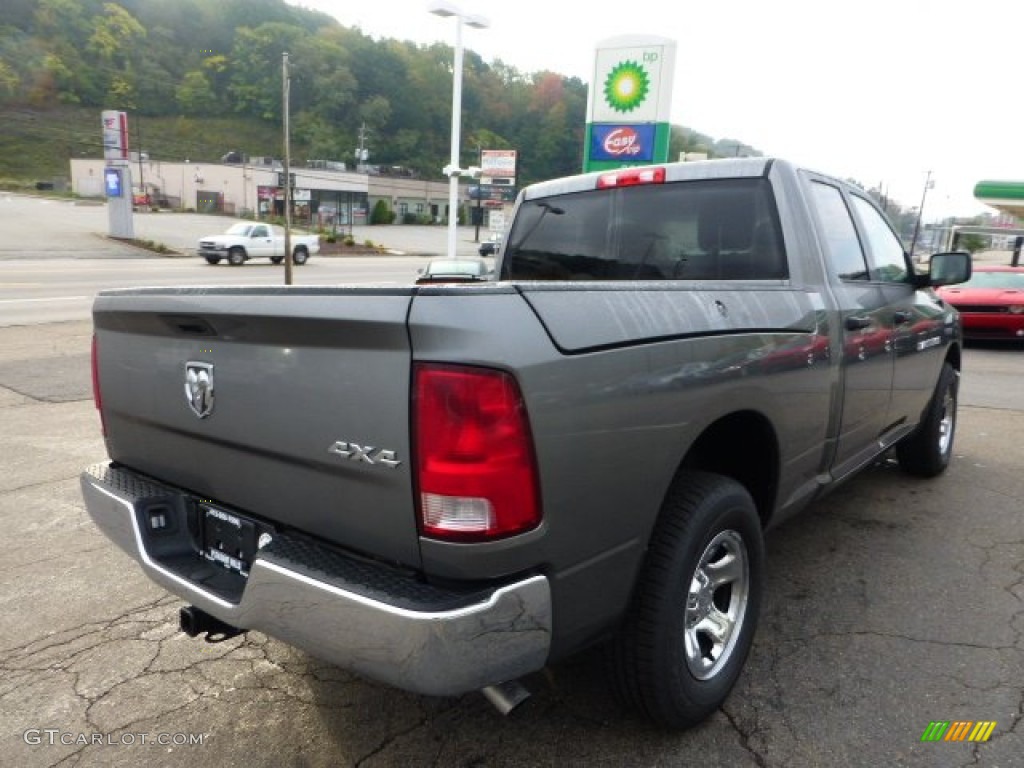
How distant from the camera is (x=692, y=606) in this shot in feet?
7.79

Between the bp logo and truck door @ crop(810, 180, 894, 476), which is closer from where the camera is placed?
truck door @ crop(810, 180, 894, 476)

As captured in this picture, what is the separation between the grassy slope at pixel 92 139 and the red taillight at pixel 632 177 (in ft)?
358

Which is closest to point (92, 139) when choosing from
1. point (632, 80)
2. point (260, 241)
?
point (260, 241)

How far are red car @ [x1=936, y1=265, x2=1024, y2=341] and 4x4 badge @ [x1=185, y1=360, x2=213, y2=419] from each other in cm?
1297

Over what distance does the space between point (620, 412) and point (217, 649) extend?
6.55ft

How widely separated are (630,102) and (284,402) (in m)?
19.2

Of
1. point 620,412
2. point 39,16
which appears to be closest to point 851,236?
point 620,412

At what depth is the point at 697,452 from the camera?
2.53m

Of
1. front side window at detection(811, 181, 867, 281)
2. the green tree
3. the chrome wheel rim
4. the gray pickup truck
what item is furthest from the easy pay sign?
the green tree

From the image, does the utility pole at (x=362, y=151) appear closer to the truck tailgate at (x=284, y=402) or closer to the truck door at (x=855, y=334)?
the truck door at (x=855, y=334)

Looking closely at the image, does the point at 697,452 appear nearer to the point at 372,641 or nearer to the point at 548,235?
the point at 372,641

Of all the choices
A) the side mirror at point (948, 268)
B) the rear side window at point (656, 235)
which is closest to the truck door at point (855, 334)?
the rear side window at point (656, 235)

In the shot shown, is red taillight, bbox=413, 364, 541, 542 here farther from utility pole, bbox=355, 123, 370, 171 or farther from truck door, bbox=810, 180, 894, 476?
utility pole, bbox=355, 123, 370, 171

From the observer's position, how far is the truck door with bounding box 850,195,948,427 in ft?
12.5
